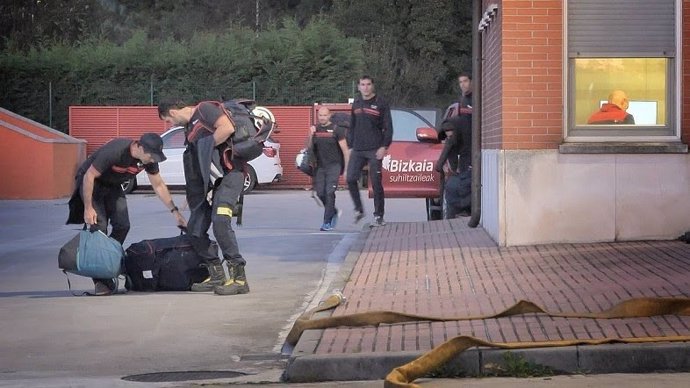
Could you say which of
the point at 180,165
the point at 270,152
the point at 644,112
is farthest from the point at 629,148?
the point at 180,165

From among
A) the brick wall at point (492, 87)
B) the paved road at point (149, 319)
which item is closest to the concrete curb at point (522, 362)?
the paved road at point (149, 319)

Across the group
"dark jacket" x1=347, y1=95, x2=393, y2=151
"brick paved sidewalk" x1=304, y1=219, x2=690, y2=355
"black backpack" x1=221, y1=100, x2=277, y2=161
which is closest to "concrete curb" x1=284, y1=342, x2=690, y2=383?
"brick paved sidewalk" x1=304, y1=219, x2=690, y2=355

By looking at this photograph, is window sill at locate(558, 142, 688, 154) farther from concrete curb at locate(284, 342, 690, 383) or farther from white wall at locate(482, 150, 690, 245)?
concrete curb at locate(284, 342, 690, 383)

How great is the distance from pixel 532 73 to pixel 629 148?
1.19 meters

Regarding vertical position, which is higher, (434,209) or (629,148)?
(629,148)

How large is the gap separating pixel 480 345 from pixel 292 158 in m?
26.6

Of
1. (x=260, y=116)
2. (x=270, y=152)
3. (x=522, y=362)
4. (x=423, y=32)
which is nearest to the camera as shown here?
(x=522, y=362)

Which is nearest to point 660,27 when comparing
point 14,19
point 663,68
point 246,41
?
point 663,68

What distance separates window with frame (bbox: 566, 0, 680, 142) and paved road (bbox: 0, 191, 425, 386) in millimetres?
3006

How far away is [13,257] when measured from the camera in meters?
15.1

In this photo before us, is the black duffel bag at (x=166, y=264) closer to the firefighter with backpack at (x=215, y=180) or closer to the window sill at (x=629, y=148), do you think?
the firefighter with backpack at (x=215, y=180)

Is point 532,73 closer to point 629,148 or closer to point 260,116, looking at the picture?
point 629,148

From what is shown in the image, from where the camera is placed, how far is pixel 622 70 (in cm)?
1303

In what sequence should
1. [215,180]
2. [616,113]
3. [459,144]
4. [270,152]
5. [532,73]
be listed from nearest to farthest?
[215,180]
[532,73]
[616,113]
[459,144]
[270,152]
